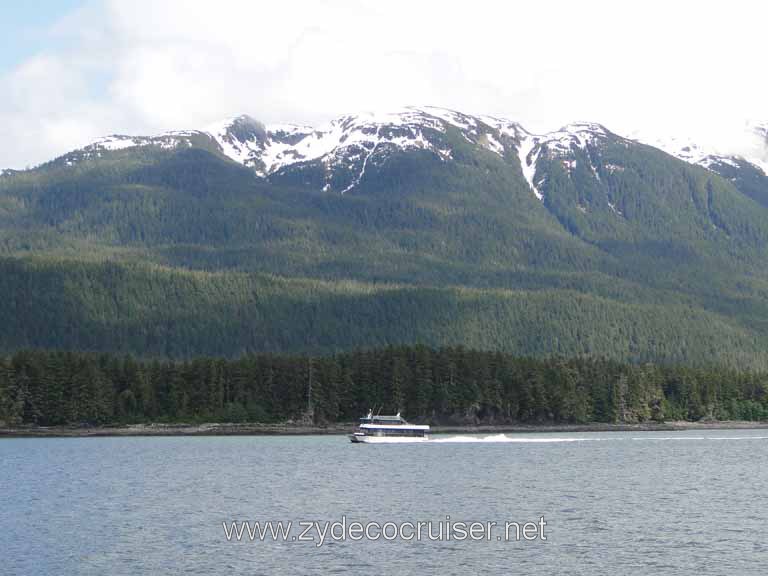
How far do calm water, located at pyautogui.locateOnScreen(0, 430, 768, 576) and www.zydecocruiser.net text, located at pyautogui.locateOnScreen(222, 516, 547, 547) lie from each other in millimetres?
1020

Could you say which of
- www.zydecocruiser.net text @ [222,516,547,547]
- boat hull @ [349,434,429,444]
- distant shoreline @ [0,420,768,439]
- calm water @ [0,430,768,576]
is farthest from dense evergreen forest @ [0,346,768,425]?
www.zydecocruiser.net text @ [222,516,547,547]

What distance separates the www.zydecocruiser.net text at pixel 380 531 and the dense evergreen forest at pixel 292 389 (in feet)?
294

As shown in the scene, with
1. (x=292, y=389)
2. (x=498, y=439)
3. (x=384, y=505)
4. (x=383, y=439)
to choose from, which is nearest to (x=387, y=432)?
(x=383, y=439)

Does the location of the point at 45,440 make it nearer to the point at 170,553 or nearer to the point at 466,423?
→ the point at 466,423

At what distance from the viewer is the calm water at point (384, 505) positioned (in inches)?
2404

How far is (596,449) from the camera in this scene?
136500 mm

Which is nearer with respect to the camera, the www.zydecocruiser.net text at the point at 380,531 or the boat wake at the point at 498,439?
the www.zydecocruiser.net text at the point at 380,531

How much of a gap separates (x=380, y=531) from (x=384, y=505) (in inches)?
476

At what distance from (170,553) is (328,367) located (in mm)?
105092

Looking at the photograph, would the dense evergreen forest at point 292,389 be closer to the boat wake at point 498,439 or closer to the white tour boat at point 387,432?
the boat wake at point 498,439

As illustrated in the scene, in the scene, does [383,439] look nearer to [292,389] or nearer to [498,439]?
[498,439]

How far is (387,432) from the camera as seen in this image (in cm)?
14525

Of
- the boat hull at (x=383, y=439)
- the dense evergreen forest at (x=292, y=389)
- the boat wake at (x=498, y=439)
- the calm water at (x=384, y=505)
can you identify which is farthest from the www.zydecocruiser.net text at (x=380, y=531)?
the dense evergreen forest at (x=292, y=389)

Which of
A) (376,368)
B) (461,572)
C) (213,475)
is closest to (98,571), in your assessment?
(461,572)
